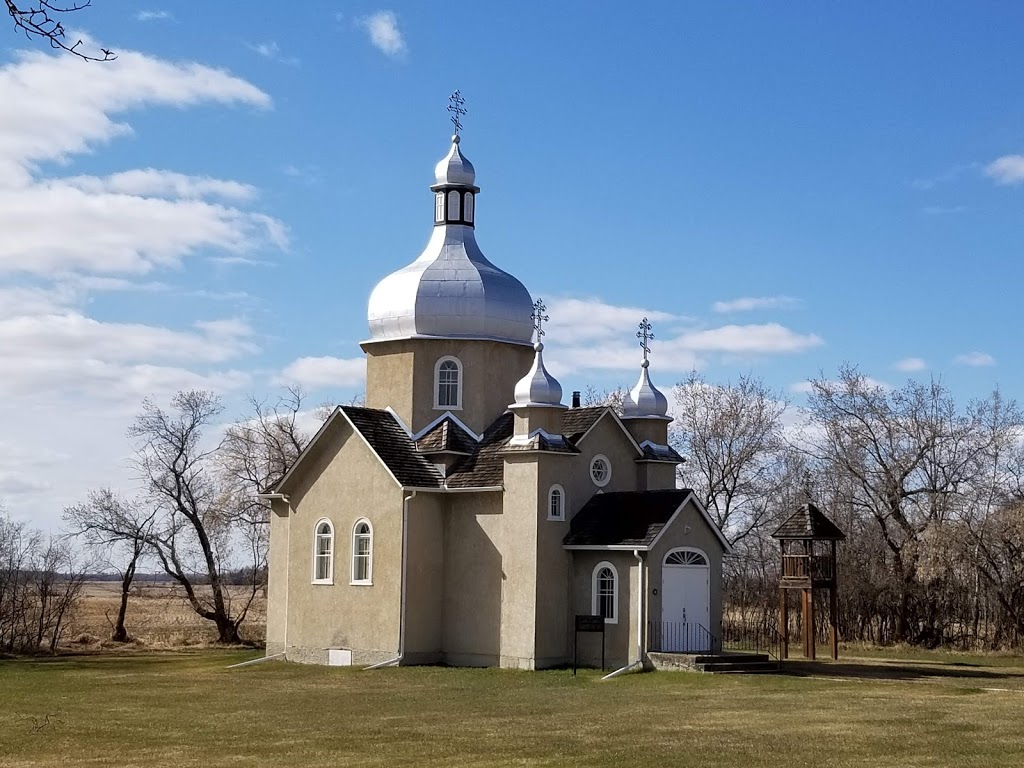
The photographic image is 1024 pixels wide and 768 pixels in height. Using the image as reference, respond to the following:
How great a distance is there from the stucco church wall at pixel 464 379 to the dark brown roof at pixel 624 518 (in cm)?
411

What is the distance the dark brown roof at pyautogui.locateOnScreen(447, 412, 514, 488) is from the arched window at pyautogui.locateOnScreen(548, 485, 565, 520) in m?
1.29

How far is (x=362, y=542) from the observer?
32906 mm

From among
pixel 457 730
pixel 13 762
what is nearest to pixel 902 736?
pixel 457 730

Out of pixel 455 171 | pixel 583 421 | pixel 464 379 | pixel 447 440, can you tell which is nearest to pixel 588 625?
pixel 583 421

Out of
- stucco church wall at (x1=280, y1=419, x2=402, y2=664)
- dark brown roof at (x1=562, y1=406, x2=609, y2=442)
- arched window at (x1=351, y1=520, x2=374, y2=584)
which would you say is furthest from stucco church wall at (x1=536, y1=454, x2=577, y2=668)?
arched window at (x1=351, y1=520, x2=374, y2=584)

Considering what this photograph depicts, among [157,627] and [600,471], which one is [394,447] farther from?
[157,627]

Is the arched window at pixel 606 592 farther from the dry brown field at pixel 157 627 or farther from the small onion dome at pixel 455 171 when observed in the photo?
the dry brown field at pixel 157 627

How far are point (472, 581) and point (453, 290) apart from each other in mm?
7541

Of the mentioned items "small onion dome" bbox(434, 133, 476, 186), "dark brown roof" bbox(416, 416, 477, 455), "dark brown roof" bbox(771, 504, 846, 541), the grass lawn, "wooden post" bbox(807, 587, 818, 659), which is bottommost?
the grass lawn

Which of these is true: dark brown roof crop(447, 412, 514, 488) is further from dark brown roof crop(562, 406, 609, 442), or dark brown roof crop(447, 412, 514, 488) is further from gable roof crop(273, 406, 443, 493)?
dark brown roof crop(562, 406, 609, 442)

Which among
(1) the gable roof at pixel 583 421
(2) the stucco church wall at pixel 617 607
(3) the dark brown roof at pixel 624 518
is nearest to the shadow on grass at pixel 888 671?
(2) the stucco church wall at pixel 617 607

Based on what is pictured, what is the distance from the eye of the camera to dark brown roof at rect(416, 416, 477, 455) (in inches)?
1293

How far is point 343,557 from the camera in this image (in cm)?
3316

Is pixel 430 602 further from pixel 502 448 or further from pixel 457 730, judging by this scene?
pixel 457 730
